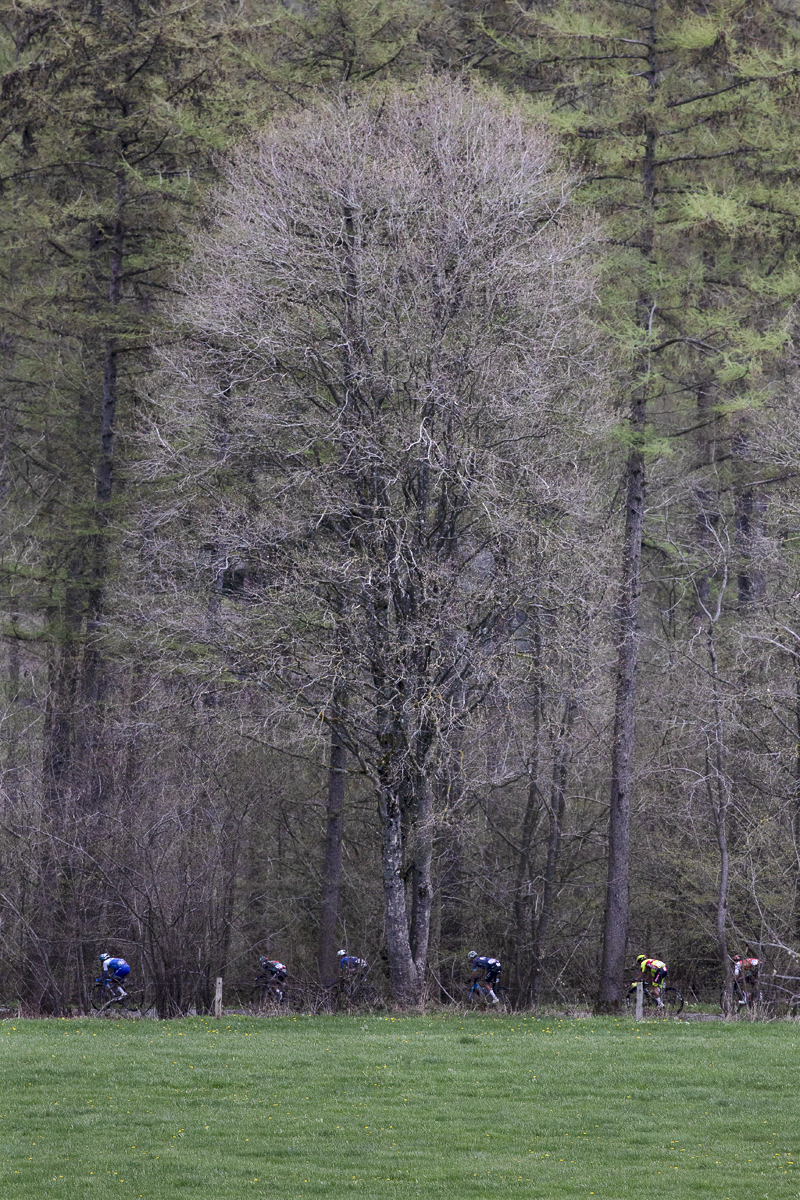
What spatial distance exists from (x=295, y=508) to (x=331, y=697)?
8.82 ft

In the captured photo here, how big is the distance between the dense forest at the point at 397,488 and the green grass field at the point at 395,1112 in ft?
11.4

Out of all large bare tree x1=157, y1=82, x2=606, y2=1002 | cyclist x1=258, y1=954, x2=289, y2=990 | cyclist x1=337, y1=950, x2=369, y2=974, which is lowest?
cyclist x1=258, y1=954, x2=289, y2=990

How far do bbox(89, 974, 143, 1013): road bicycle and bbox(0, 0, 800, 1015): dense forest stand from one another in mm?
466

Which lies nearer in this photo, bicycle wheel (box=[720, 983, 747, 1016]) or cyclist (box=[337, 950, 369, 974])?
bicycle wheel (box=[720, 983, 747, 1016])

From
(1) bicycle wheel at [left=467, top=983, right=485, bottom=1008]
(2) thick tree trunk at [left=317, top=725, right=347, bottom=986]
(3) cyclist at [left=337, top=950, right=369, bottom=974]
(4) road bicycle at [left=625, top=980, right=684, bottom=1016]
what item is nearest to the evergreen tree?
(4) road bicycle at [left=625, top=980, right=684, bottom=1016]

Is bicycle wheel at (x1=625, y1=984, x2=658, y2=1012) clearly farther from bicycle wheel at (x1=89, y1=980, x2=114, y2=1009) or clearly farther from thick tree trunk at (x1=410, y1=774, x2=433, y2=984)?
bicycle wheel at (x1=89, y1=980, x2=114, y2=1009)

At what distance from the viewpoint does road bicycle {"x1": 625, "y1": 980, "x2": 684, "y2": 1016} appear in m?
17.7

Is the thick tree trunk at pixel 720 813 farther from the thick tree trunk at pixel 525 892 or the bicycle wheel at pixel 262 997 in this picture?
the bicycle wheel at pixel 262 997

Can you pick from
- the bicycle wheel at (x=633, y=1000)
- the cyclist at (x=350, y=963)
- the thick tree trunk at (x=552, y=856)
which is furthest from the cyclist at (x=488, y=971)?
the thick tree trunk at (x=552, y=856)

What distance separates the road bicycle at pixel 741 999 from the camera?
17.3 metres

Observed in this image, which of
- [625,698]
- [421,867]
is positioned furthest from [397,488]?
[625,698]

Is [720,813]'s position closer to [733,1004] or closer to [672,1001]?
[672,1001]

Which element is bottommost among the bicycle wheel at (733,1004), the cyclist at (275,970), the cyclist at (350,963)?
the bicycle wheel at (733,1004)

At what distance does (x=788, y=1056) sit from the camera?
12.5 metres
